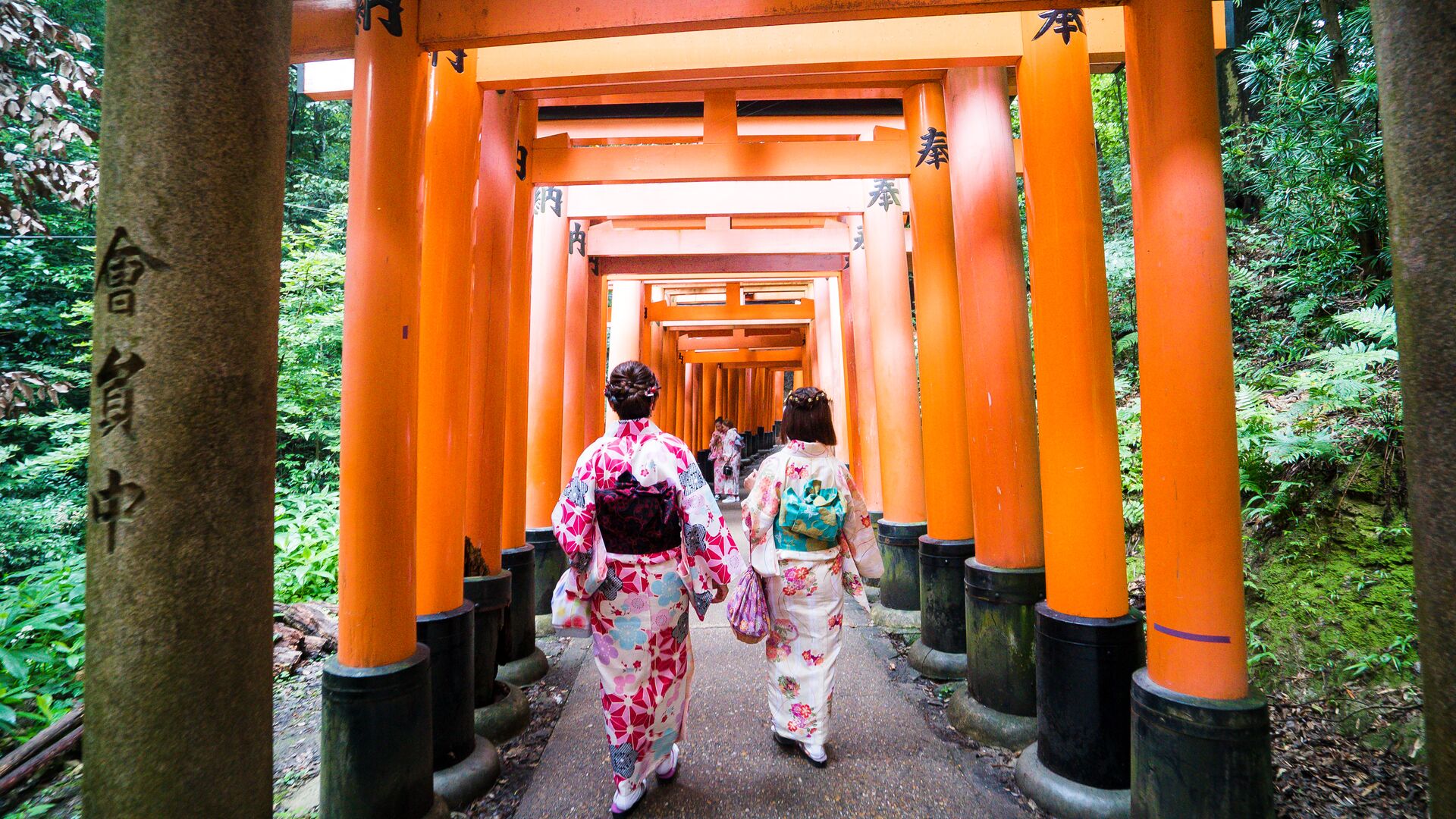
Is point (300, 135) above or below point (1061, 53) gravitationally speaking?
above

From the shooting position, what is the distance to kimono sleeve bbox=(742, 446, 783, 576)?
10.9 feet

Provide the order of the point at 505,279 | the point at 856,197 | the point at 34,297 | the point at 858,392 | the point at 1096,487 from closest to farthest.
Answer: the point at 1096,487 < the point at 505,279 < the point at 856,197 < the point at 858,392 < the point at 34,297

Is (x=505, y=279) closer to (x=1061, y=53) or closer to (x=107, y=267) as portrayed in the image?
(x=107, y=267)

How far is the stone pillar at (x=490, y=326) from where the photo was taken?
3838 mm

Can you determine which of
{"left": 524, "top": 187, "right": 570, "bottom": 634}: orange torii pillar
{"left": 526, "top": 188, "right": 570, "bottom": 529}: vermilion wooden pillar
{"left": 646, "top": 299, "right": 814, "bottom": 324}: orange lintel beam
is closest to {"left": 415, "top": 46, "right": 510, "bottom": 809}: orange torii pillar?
{"left": 526, "top": 188, "right": 570, "bottom": 529}: vermilion wooden pillar

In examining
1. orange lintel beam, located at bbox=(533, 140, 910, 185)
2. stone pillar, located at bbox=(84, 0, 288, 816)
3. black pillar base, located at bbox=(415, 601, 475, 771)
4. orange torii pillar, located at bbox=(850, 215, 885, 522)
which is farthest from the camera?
orange torii pillar, located at bbox=(850, 215, 885, 522)

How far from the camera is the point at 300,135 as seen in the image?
14.5m

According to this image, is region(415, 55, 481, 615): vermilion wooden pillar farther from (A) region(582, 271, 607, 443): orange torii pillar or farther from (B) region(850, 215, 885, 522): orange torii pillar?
(B) region(850, 215, 885, 522): orange torii pillar

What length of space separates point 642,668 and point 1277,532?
14.3ft

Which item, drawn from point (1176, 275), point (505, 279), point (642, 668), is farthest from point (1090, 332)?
point (505, 279)

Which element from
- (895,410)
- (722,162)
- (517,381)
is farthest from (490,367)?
(895,410)

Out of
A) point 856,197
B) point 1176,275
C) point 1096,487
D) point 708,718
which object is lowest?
point 708,718

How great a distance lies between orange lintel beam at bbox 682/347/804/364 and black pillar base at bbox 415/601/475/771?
15.6 metres

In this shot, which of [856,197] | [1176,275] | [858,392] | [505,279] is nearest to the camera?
[1176,275]
